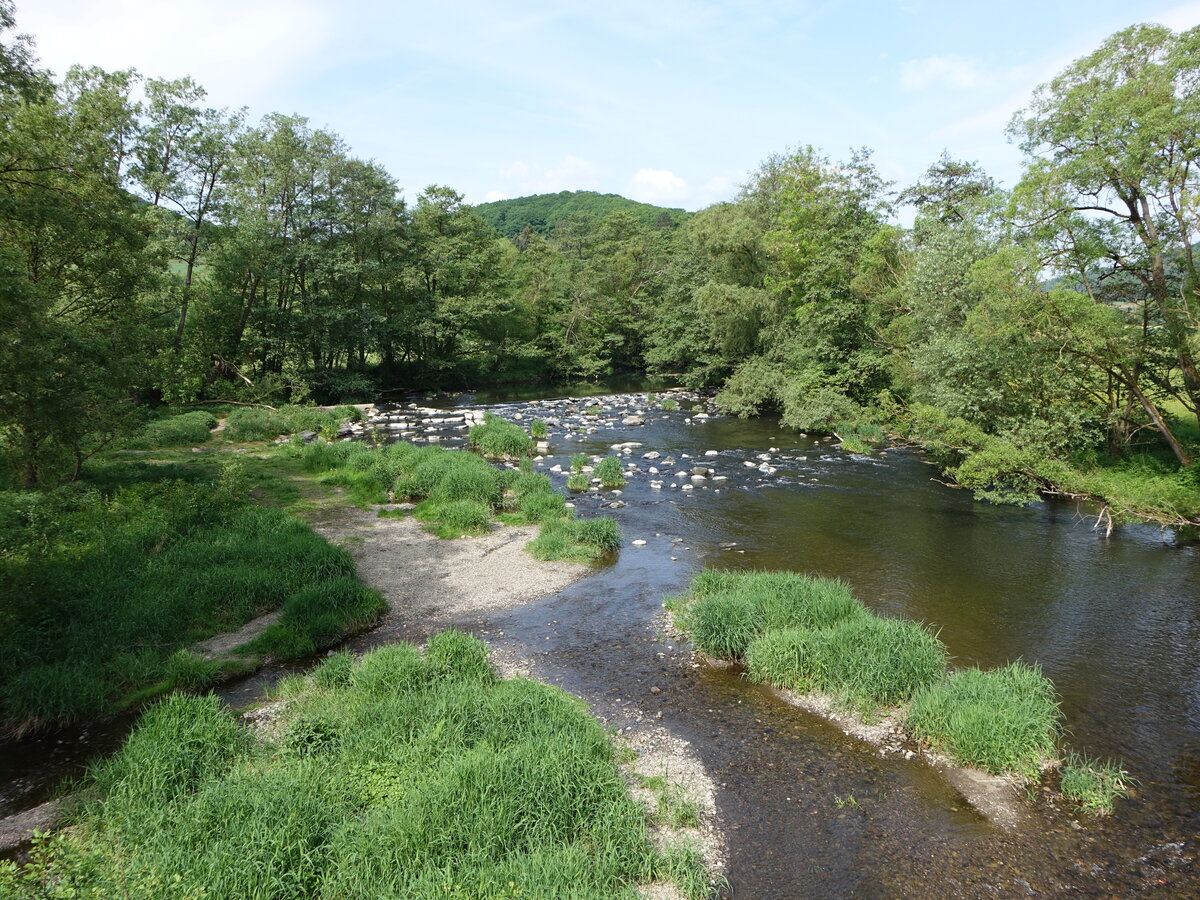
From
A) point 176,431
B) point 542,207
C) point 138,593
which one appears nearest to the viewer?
point 138,593

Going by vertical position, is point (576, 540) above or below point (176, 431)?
below

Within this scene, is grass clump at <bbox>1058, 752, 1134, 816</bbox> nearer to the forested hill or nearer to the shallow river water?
the shallow river water

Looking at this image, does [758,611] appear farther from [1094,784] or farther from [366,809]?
[366,809]

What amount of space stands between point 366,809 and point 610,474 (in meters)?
16.4

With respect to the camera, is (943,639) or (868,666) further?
(943,639)

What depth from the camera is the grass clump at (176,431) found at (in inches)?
989

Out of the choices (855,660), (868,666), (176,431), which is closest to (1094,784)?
(868,666)

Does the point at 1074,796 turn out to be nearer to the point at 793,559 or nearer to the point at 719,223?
the point at 793,559

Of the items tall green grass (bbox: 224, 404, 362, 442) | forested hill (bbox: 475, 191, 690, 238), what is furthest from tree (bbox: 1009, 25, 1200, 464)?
forested hill (bbox: 475, 191, 690, 238)

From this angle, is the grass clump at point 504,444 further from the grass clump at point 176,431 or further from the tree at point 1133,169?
the tree at point 1133,169

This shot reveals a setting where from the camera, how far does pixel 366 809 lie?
7.48 metres

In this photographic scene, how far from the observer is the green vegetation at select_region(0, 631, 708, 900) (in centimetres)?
611

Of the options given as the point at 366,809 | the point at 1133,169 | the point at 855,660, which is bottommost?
the point at 366,809

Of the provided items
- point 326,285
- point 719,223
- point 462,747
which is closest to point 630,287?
point 719,223
